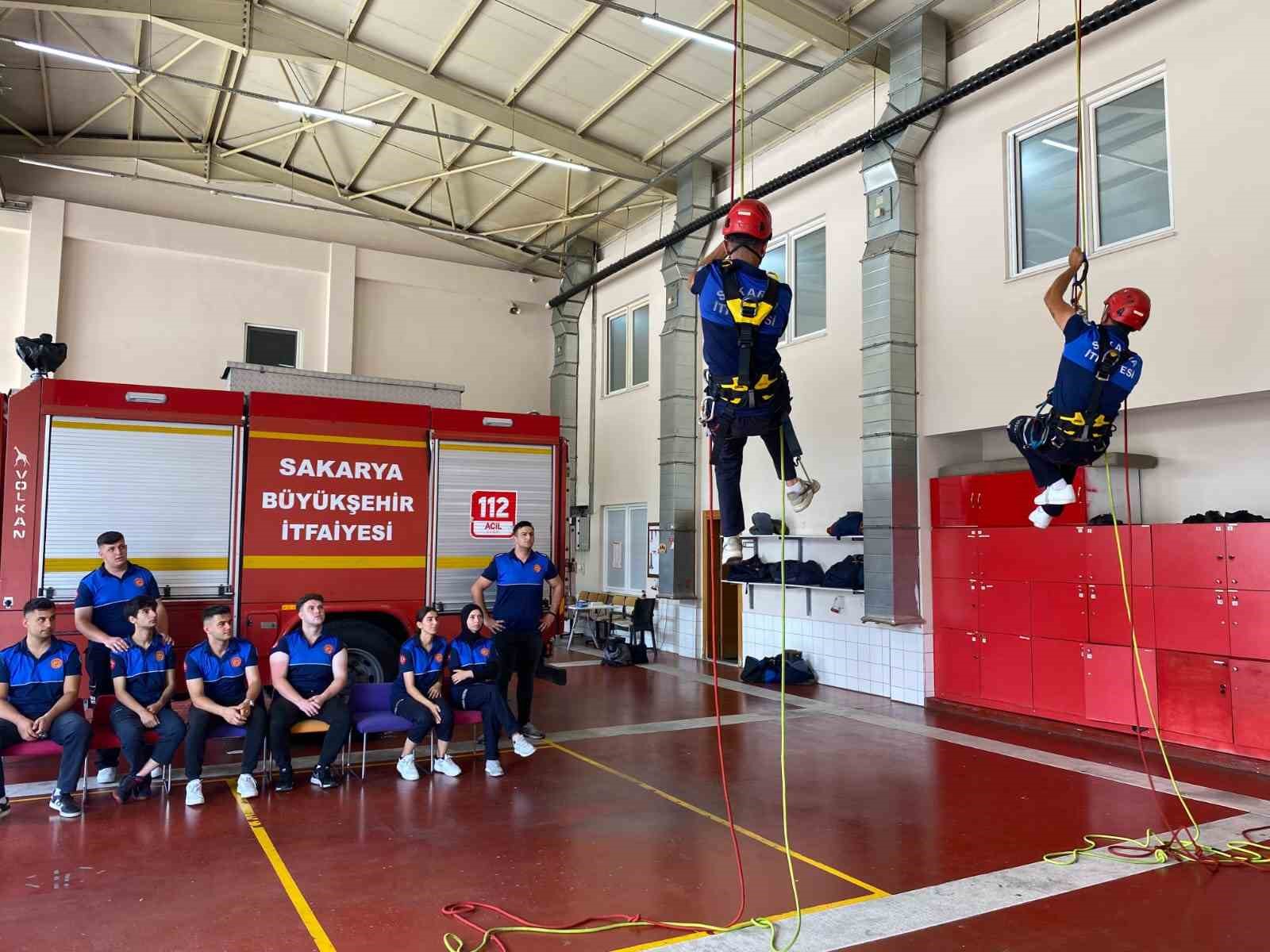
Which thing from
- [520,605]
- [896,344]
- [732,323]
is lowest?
[520,605]

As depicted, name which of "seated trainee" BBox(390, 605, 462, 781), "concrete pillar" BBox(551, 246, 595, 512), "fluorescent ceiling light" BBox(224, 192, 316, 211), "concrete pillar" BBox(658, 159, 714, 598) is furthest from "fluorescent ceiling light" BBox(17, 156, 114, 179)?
"seated trainee" BBox(390, 605, 462, 781)

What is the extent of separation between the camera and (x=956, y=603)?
363 inches

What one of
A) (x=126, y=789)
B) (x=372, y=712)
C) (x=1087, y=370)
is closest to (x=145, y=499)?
(x=126, y=789)

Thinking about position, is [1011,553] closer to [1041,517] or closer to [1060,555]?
[1060,555]

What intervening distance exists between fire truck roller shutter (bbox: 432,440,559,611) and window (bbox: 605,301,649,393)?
23.7 feet

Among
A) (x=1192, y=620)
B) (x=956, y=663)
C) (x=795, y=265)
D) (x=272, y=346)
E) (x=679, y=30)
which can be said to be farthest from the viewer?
Answer: (x=272, y=346)

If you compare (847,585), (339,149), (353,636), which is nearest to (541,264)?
(339,149)

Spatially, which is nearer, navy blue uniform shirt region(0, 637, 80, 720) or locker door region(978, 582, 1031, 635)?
navy blue uniform shirt region(0, 637, 80, 720)

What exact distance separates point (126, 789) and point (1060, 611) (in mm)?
7914

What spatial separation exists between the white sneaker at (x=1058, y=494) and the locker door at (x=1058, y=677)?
347cm

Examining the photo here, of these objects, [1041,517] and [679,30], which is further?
[679,30]

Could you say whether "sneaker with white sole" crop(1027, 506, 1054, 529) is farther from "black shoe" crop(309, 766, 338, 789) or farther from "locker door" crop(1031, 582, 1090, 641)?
"black shoe" crop(309, 766, 338, 789)

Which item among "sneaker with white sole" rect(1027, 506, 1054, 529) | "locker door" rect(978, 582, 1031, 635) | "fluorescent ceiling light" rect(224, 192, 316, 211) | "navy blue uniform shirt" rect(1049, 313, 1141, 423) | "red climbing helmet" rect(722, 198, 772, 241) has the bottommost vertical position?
"locker door" rect(978, 582, 1031, 635)

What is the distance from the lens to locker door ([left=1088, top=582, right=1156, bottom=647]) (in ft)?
24.7
